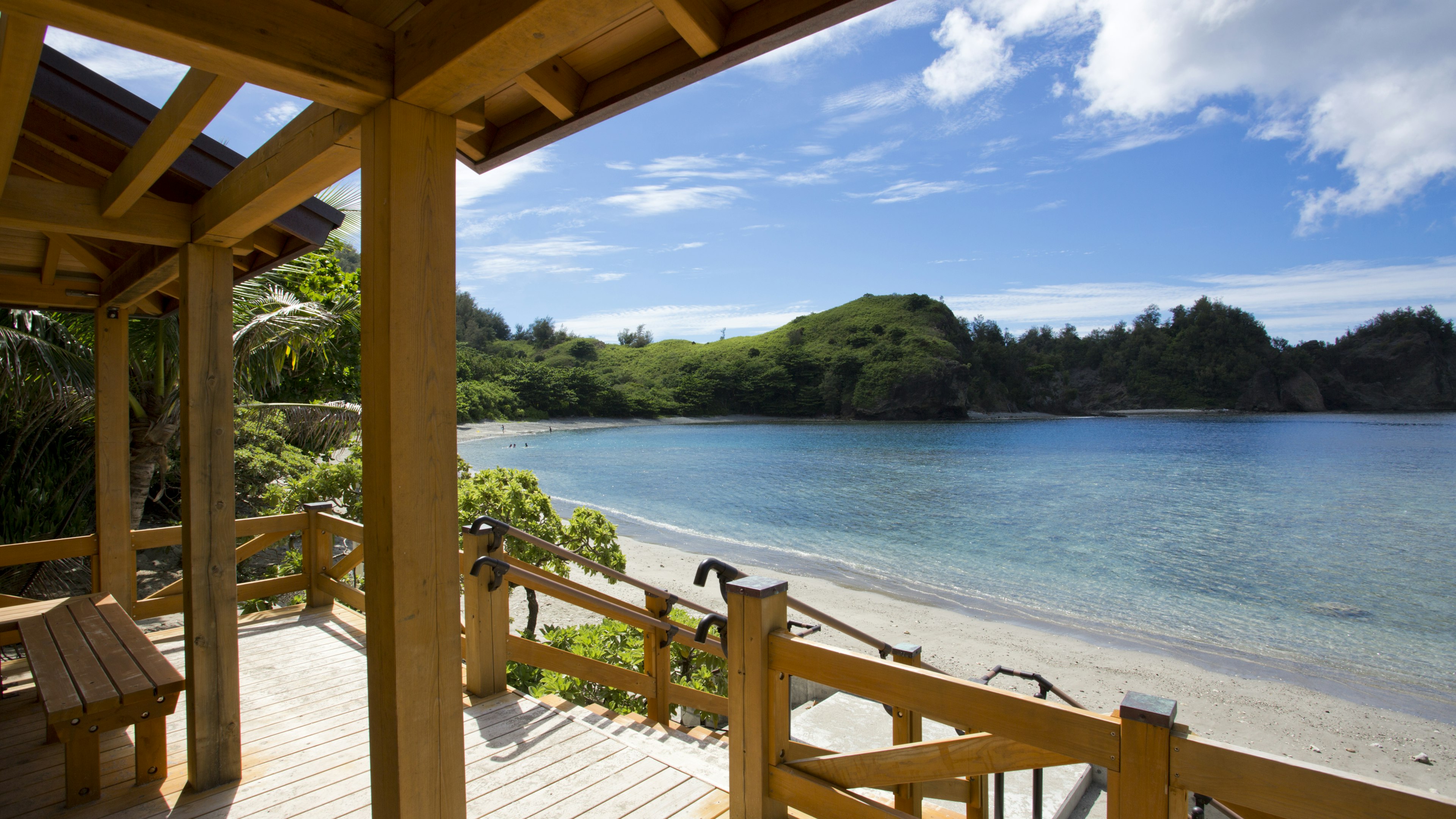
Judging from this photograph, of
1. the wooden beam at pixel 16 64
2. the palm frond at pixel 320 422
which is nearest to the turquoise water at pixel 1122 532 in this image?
the palm frond at pixel 320 422

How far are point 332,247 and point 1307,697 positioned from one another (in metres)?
16.7

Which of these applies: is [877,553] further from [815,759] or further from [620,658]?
[815,759]

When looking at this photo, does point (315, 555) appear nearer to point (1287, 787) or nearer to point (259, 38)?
point (259, 38)

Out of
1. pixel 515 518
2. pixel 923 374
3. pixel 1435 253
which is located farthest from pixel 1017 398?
pixel 515 518

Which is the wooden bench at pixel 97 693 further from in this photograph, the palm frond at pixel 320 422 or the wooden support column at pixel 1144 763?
the palm frond at pixel 320 422

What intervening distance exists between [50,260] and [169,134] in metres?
2.42

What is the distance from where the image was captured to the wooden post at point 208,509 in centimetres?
270

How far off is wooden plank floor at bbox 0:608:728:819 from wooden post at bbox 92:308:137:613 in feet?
2.26

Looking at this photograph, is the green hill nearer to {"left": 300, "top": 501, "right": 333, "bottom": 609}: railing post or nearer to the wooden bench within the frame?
{"left": 300, "top": 501, "right": 333, "bottom": 609}: railing post

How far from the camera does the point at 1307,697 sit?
9.68 meters

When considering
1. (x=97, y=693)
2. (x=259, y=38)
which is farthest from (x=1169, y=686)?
(x=259, y=38)

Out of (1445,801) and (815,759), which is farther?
(815,759)

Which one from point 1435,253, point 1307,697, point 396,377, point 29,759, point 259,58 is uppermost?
point 1435,253

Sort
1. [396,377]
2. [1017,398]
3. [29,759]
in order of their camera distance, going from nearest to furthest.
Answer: [396,377], [29,759], [1017,398]
